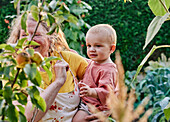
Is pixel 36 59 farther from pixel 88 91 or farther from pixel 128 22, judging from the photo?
pixel 128 22

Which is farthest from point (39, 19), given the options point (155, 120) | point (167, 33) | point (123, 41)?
point (167, 33)

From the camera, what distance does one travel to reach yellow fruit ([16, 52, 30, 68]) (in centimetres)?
60

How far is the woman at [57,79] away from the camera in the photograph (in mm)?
1474

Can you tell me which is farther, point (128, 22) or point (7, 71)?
point (128, 22)

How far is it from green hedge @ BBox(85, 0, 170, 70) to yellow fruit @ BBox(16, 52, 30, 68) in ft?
16.5

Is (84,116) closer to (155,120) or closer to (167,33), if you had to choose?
(155,120)

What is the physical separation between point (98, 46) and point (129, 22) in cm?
412

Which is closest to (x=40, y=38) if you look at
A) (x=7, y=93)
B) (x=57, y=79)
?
(x=57, y=79)

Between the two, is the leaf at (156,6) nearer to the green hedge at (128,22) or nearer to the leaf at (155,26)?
the leaf at (155,26)

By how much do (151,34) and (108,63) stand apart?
0.90 metres

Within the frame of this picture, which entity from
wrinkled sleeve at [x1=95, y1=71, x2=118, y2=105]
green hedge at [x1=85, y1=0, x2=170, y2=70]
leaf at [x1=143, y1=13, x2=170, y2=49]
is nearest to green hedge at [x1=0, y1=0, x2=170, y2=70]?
green hedge at [x1=85, y1=0, x2=170, y2=70]

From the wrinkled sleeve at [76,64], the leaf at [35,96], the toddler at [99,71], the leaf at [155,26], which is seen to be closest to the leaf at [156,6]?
the leaf at [155,26]

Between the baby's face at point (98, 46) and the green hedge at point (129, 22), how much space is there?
3.91 metres

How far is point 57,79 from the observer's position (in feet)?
4.89
